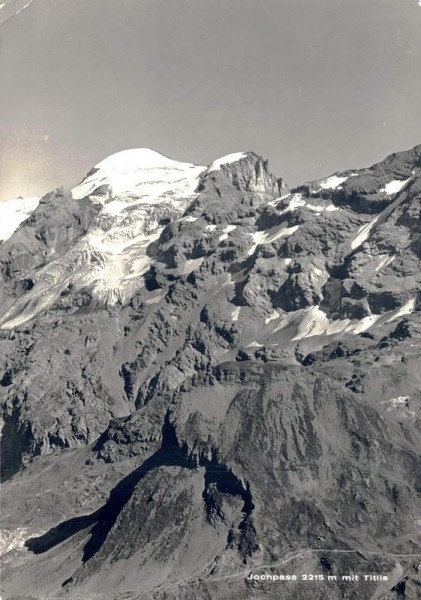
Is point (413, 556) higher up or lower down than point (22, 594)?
lower down

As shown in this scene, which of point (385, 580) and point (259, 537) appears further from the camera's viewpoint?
point (259, 537)

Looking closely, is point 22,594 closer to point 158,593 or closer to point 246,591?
point 158,593

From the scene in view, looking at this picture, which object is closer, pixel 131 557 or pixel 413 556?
pixel 413 556

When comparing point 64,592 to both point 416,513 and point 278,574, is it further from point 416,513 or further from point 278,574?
point 416,513

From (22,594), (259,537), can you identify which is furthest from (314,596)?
(22,594)

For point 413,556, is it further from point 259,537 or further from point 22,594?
point 22,594

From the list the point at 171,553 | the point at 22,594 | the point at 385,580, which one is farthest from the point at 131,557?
the point at 385,580

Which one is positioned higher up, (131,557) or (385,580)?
(131,557)

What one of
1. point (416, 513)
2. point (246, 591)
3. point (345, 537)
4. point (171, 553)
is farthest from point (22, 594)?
point (416, 513)
